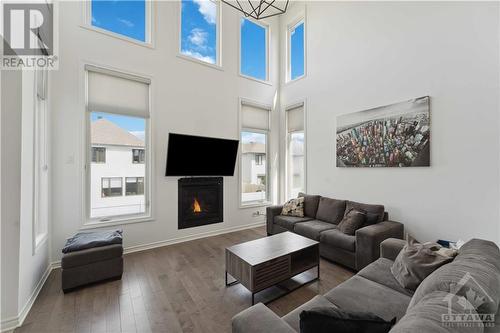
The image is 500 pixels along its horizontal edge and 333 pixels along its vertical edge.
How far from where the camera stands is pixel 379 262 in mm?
2111

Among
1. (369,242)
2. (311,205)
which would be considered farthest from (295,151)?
(369,242)

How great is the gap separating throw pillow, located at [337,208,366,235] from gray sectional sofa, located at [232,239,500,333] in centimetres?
107

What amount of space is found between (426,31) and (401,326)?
3795 mm

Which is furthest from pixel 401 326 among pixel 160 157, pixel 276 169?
pixel 276 169

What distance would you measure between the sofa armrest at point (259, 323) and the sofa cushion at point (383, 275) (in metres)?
1.14

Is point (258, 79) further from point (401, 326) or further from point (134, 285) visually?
point (401, 326)

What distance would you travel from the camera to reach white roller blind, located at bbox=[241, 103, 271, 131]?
16.0 feet

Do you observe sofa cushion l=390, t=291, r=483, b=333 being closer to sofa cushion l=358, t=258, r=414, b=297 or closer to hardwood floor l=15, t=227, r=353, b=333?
sofa cushion l=358, t=258, r=414, b=297

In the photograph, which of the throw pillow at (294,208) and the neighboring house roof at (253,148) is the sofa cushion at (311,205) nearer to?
the throw pillow at (294,208)

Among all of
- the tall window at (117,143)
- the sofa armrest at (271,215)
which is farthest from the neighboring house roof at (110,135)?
A: the sofa armrest at (271,215)

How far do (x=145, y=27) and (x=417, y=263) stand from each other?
492 centimetres

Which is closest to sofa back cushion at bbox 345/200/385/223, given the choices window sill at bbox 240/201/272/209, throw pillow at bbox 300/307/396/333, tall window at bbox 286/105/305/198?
tall window at bbox 286/105/305/198

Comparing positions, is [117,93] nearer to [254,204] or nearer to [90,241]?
[90,241]

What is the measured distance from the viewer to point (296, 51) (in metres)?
5.10
